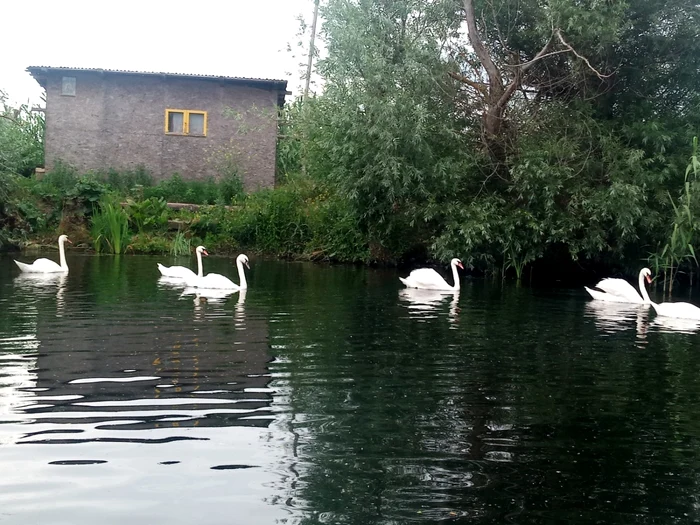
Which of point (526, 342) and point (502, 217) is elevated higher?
point (502, 217)

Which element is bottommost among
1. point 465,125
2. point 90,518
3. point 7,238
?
point 90,518

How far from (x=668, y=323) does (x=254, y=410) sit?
10.9 meters

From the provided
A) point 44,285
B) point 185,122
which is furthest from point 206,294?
point 185,122

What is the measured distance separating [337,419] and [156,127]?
32181mm

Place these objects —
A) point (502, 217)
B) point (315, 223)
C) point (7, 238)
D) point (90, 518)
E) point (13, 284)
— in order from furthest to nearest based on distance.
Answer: point (315, 223), point (7, 238), point (502, 217), point (13, 284), point (90, 518)

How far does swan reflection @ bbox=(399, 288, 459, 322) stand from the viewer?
17.0 m

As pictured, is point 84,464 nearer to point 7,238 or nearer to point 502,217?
point 502,217

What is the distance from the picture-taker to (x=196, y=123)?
127 feet

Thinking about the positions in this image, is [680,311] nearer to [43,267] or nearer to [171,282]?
[171,282]

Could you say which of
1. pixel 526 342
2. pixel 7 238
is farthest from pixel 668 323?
pixel 7 238

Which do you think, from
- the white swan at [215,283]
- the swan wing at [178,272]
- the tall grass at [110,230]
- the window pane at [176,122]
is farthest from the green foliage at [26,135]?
the white swan at [215,283]

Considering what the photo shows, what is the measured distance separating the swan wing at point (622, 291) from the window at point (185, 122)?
22.7 m

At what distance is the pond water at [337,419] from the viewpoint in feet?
19.5

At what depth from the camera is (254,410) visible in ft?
27.1
